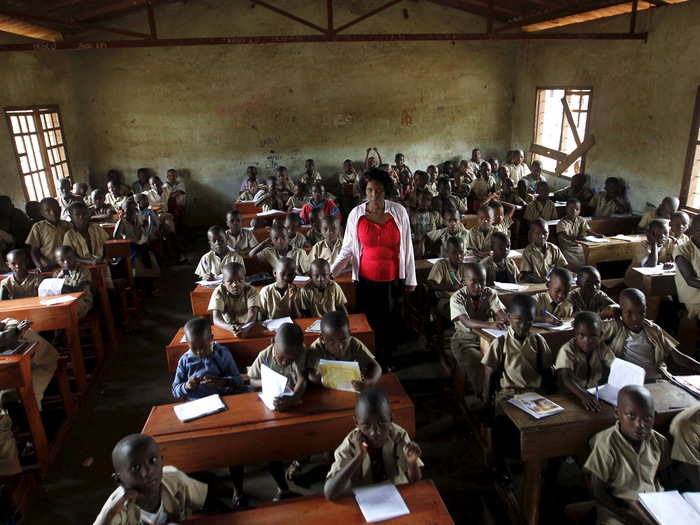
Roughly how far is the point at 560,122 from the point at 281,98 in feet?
18.7

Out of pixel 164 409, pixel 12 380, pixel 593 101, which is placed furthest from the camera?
pixel 593 101

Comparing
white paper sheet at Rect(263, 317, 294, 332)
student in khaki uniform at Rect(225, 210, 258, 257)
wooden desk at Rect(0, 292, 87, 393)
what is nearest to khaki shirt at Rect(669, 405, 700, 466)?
white paper sheet at Rect(263, 317, 294, 332)

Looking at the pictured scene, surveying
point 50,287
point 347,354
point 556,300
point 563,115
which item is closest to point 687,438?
point 556,300

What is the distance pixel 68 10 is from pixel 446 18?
7.27 metres

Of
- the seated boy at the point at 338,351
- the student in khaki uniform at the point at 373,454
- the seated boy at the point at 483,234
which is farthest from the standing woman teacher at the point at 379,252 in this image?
the seated boy at the point at 483,234

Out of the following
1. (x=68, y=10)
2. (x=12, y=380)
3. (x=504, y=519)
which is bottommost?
(x=504, y=519)

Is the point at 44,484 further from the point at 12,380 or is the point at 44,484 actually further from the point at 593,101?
the point at 593,101

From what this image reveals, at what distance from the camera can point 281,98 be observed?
10.8 meters

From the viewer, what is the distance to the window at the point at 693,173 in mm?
6805

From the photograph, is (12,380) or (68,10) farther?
(68,10)

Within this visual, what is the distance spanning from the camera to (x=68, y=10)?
321 inches

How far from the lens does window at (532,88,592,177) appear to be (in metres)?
9.17

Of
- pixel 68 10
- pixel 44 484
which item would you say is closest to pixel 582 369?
pixel 44 484

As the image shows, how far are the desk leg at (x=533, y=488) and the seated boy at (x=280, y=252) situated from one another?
3390mm
